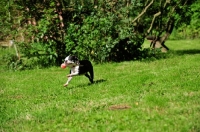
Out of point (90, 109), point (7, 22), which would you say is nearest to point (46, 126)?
point (90, 109)

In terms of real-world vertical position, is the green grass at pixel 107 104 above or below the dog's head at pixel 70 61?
below

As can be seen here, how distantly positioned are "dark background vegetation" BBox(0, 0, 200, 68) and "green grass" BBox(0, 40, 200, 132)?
4.95 metres

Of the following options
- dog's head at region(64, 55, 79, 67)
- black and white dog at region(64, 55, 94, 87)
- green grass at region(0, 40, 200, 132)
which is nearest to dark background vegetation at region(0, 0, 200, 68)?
green grass at region(0, 40, 200, 132)

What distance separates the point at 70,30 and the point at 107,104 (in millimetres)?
10628

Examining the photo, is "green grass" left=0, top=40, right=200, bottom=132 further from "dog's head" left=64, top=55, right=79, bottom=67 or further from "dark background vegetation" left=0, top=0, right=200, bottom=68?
"dark background vegetation" left=0, top=0, right=200, bottom=68

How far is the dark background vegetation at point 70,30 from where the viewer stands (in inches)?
770

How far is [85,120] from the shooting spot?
327 inches

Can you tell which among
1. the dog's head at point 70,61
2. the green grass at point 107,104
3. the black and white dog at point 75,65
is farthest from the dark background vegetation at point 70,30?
the dog's head at point 70,61

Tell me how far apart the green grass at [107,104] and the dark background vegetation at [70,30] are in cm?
495

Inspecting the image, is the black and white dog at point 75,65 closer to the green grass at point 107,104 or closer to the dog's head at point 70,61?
the dog's head at point 70,61

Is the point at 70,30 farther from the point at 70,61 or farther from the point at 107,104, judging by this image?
the point at 107,104

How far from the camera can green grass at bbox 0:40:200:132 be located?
7.74 m

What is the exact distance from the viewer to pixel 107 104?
9.60 metres

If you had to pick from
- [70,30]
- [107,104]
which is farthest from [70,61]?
[70,30]
